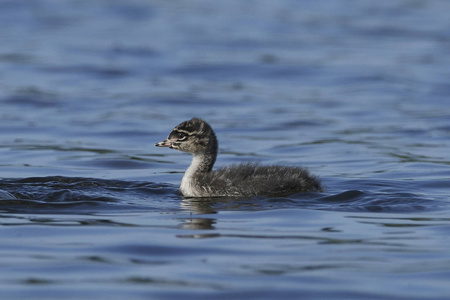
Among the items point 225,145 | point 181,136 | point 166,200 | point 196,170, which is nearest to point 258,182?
point 196,170

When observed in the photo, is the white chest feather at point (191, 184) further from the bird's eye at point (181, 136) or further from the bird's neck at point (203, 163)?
the bird's eye at point (181, 136)

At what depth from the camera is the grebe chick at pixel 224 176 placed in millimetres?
11906

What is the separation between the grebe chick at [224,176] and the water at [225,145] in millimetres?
185

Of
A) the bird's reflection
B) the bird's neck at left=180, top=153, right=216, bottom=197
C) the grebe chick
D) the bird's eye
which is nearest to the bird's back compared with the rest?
the grebe chick

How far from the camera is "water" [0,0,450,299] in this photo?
8477 millimetres

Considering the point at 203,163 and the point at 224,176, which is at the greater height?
the point at 203,163

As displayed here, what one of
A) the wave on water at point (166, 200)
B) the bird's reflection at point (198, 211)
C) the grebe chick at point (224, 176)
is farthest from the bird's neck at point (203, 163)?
the bird's reflection at point (198, 211)

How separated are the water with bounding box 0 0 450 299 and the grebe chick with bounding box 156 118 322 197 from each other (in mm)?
185

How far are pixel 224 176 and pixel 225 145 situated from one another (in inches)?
223

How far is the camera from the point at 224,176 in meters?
12.2

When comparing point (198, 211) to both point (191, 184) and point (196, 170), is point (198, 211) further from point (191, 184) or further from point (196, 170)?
point (196, 170)

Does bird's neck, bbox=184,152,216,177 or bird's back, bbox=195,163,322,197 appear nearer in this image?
bird's back, bbox=195,163,322,197

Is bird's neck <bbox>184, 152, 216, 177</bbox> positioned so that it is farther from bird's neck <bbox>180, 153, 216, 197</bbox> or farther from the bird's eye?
the bird's eye

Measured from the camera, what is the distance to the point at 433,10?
1594 inches
